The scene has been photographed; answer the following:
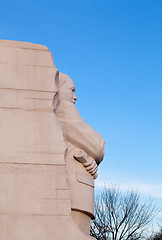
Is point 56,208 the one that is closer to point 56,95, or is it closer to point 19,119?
point 19,119

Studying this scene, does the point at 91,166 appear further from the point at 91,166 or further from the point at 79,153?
the point at 79,153

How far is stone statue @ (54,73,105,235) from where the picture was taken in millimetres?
4918

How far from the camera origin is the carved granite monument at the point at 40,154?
430 centimetres

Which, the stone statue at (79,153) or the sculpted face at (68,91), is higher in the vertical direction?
the sculpted face at (68,91)

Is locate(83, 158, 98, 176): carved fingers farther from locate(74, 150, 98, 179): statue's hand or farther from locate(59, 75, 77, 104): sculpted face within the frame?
locate(59, 75, 77, 104): sculpted face

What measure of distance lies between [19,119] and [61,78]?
1395 millimetres

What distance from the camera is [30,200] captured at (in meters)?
4.38

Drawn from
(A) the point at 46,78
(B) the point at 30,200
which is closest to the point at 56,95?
(A) the point at 46,78

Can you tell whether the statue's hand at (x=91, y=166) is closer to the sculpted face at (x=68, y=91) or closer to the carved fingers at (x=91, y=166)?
the carved fingers at (x=91, y=166)

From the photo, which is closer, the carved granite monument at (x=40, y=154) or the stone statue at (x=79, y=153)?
the carved granite monument at (x=40, y=154)

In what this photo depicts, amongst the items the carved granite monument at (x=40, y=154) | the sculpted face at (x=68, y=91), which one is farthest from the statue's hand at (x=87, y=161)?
the sculpted face at (x=68, y=91)

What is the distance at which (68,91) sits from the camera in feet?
19.6

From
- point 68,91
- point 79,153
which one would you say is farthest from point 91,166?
point 68,91

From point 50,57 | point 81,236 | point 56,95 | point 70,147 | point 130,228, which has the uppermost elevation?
point 50,57
